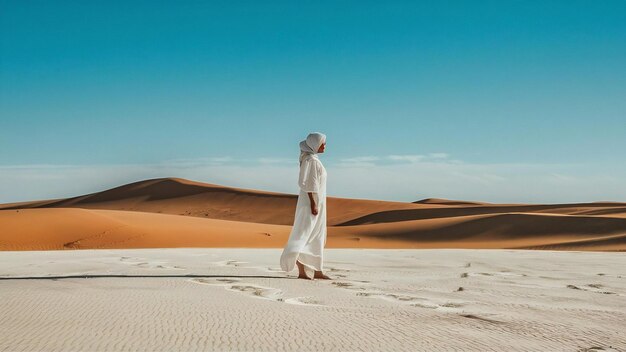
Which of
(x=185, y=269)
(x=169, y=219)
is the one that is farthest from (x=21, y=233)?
(x=185, y=269)

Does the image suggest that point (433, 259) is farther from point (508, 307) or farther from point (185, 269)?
point (508, 307)

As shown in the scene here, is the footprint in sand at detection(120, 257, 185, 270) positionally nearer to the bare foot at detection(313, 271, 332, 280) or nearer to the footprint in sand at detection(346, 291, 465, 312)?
the bare foot at detection(313, 271, 332, 280)

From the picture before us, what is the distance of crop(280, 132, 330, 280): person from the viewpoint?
9.14 metres

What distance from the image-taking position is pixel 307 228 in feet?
30.1

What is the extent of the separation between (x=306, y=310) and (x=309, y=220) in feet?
10.3

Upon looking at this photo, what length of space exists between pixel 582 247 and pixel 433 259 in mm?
14524

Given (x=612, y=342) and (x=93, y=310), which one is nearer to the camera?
(x=612, y=342)

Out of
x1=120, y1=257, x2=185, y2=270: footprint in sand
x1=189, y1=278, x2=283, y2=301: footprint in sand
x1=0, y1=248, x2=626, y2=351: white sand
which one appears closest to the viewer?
x1=0, y1=248, x2=626, y2=351: white sand

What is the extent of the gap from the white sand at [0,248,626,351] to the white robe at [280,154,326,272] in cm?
33

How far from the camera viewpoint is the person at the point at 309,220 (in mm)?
9141

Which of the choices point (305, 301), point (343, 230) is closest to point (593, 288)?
point (305, 301)

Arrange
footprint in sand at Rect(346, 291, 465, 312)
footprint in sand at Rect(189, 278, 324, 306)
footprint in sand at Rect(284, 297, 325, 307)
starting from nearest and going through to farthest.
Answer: footprint in sand at Rect(346, 291, 465, 312), footprint in sand at Rect(284, 297, 325, 307), footprint in sand at Rect(189, 278, 324, 306)

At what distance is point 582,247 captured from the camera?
26094mm

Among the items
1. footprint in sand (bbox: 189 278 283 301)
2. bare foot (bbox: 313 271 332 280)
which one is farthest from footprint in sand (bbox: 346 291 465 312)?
bare foot (bbox: 313 271 332 280)
